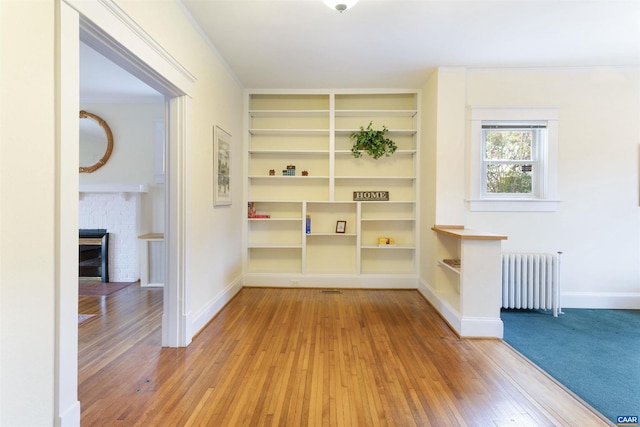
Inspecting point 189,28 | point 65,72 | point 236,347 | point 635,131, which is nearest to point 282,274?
point 236,347

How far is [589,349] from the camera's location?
2529 mm

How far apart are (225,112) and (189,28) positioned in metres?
0.99

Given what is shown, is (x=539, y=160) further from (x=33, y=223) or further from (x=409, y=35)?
(x=33, y=223)

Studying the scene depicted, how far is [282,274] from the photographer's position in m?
4.26

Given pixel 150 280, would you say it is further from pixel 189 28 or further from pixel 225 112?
pixel 189 28

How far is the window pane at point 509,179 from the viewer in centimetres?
366

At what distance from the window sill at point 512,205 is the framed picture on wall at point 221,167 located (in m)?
2.83

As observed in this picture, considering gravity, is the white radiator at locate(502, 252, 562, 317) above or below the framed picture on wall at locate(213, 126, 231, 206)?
below

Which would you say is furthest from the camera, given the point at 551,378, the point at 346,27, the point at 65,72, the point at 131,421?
the point at 346,27

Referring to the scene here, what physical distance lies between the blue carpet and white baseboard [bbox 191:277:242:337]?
9.03 feet

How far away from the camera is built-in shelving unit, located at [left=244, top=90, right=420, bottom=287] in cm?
428

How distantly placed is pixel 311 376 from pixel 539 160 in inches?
141

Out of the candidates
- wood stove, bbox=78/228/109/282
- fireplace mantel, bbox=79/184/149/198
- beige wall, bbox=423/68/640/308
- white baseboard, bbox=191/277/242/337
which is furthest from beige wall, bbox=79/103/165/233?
beige wall, bbox=423/68/640/308

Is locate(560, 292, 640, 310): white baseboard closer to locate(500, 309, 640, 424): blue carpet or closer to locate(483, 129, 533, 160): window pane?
locate(500, 309, 640, 424): blue carpet
